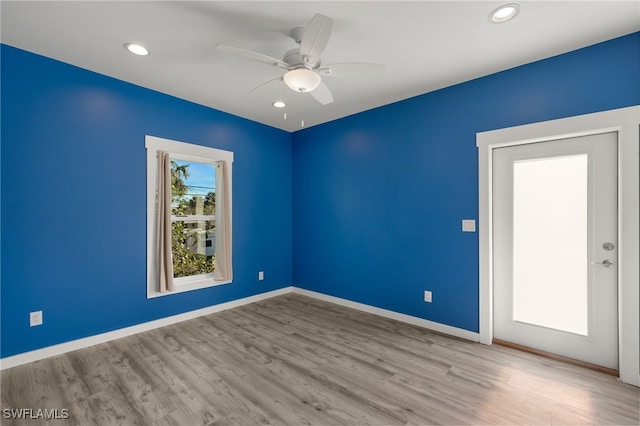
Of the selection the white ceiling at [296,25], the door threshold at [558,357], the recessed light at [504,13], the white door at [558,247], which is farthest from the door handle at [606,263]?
Result: the recessed light at [504,13]

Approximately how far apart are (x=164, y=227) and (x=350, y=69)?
271cm

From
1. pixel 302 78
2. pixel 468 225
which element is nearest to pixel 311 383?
pixel 468 225

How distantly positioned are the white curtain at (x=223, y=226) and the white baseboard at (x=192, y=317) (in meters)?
0.48

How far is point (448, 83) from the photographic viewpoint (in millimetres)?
3156

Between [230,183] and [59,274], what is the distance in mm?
2105

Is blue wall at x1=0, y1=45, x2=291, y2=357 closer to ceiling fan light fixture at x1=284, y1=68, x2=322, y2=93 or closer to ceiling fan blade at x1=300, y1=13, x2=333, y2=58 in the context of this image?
ceiling fan light fixture at x1=284, y1=68, x2=322, y2=93

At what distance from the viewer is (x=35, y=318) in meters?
2.59

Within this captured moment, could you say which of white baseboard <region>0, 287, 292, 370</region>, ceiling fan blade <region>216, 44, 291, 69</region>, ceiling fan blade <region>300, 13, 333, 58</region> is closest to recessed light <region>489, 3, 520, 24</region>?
ceiling fan blade <region>300, 13, 333, 58</region>

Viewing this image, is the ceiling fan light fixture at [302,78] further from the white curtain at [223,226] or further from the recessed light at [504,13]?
the white curtain at [223,226]

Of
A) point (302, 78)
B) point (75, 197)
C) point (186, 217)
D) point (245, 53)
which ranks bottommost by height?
point (186, 217)

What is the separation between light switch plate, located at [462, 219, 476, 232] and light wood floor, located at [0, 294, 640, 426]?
1194mm

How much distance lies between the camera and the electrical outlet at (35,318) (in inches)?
101

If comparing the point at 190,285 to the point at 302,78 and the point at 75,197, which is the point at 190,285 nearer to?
the point at 75,197

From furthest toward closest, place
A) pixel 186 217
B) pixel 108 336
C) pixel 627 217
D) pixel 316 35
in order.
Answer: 1. pixel 186 217
2. pixel 108 336
3. pixel 627 217
4. pixel 316 35
